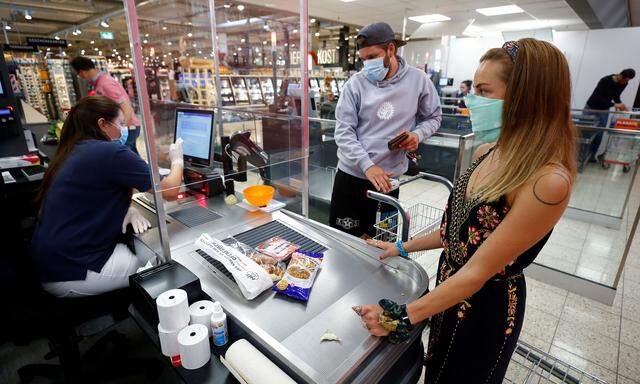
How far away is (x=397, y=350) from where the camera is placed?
941 mm

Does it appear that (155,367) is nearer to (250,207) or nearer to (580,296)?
(250,207)

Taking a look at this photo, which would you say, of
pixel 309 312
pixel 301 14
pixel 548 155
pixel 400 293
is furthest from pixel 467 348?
pixel 301 14

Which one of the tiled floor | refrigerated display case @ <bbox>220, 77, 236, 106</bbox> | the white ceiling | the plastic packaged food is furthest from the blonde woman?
the white ceiling

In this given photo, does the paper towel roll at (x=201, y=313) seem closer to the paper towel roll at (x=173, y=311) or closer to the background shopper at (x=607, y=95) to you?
the paper towel roll at (x=173, y=311)

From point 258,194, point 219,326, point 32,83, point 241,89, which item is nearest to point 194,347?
point 219,326

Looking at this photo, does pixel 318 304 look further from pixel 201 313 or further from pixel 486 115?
pixel 486 115

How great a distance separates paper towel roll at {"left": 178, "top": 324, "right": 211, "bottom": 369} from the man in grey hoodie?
1.09 m

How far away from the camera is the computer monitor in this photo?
2116 mm

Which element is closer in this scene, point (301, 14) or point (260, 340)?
point (260, 340)

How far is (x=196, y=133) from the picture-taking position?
219cm

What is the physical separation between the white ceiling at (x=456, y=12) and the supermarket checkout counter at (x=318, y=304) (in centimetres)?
761

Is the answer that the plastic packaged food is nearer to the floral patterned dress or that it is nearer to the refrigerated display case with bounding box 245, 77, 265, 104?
the floral patterned dress

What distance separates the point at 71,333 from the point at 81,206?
2.11ft

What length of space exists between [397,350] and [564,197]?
22.8 inches
